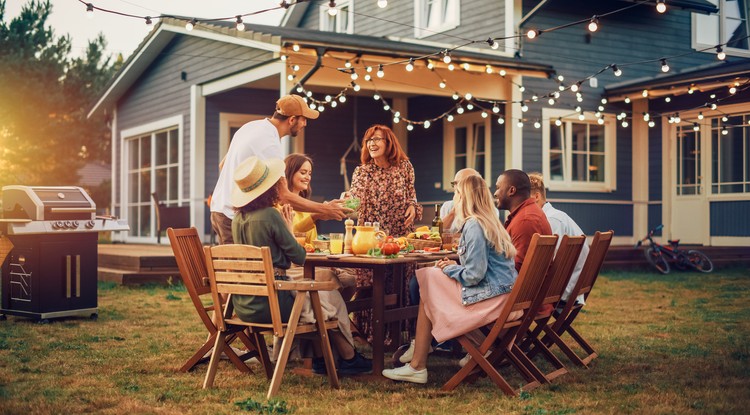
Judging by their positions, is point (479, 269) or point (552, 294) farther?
point (552, 294)

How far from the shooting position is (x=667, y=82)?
13.0m

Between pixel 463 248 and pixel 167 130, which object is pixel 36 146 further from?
pixel 463 248

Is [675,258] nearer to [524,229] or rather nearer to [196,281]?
[524,229]

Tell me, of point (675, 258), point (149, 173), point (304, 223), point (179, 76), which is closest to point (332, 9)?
point (304, 223)

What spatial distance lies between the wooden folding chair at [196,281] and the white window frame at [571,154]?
9.18 m

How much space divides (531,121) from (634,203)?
2.53 metres

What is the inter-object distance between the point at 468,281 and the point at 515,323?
1.14 feet

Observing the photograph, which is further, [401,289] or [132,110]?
[132,110]

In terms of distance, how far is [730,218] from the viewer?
13625 mm

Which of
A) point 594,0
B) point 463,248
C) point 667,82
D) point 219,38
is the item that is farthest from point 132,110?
point 463,248

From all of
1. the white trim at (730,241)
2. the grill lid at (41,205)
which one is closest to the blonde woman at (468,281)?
the grill lid at (41,205)

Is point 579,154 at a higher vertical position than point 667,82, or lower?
lower

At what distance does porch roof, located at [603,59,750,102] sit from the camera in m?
12.3

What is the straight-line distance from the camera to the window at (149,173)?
15.1m
